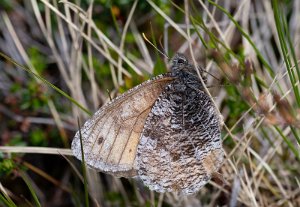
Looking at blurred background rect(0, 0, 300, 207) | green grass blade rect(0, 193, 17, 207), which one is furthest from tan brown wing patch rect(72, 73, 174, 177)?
blurred background rect(0, 0, 300, 207)

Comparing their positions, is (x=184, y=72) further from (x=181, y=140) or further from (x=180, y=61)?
(x=181, y=140)

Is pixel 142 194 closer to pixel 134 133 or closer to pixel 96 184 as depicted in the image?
pixel 96 184

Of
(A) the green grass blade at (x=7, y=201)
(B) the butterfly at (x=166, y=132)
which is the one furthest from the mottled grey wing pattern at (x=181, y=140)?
(A) the green grass blade at (x=7, y=201)

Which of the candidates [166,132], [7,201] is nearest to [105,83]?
[166,132]

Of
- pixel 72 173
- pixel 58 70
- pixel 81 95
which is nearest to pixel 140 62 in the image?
pixel 81 95

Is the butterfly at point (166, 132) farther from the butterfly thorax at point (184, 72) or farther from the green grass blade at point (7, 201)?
the green grass blade at point (7, 201)

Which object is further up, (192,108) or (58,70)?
(58,70)
